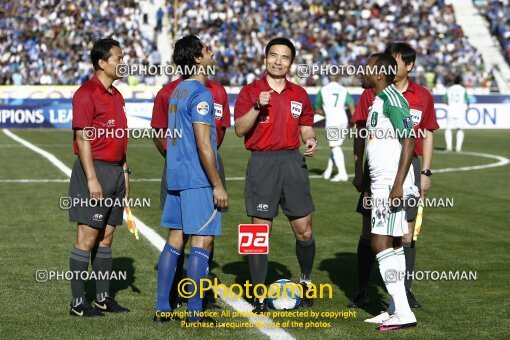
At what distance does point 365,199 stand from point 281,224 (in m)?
5.60

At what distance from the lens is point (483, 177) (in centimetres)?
2041

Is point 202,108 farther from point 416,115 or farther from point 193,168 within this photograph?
point 416,115

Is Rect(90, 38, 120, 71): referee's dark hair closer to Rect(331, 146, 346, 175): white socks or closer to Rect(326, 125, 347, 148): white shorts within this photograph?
Rect(326, 125, 347, 148): white shorts

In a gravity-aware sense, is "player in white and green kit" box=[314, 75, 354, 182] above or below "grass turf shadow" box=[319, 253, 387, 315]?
above

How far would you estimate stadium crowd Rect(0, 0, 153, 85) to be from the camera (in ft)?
137

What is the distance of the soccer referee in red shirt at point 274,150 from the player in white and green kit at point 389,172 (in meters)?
0.96

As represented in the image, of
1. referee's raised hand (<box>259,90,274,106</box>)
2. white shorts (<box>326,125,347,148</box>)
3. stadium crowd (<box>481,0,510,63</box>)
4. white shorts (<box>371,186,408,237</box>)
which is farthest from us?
stadium crowd (<box>481,0,510,63</box>)

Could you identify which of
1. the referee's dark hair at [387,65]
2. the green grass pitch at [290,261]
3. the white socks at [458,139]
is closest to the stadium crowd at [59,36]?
the white socks at [458,139]

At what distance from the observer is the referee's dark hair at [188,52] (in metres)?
7.45

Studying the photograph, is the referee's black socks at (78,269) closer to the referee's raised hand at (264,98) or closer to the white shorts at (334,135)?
the referee's raised hand at (264,98)

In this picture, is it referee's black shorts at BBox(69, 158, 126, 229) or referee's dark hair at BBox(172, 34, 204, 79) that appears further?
referee's black shorts at BBox(69, 158, 126, 229)

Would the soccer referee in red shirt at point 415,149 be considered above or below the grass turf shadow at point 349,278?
above

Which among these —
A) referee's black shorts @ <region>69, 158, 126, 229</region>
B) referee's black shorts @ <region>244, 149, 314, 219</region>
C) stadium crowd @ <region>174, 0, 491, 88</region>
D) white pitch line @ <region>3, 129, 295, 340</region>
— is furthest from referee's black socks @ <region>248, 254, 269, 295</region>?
stadium crowd @ <region>174, 0, 491, 88</region>

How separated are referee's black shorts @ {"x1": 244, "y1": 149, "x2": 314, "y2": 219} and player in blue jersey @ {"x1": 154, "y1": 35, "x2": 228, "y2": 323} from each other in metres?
0.95
